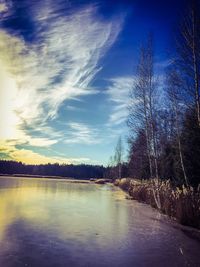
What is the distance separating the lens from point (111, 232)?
995cm

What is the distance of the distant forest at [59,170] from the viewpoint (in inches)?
6137

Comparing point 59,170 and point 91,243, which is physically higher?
point 59,170

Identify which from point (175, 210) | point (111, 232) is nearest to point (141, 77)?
point (175, 210)

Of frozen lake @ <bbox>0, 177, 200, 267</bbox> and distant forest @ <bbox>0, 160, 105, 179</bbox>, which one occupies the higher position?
distant forest @ <bbox>0, 160, 105, 179</bbox>

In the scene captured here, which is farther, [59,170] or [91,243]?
[59,170]

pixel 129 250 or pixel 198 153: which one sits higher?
pixel 198 153

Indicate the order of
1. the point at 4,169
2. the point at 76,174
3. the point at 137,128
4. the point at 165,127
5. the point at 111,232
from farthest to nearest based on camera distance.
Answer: the point at 76,174 < the point at 4,169 < the point at 165,127 < the point at 137,128 < the point at 111,232

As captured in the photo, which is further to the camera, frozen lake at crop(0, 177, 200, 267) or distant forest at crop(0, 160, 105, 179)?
distant forest at crop(0, 160, 105, 179)

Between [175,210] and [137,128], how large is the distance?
10.2 metres

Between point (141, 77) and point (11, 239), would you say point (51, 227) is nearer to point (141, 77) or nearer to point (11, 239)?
point (11, 239)

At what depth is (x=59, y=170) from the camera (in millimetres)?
165000

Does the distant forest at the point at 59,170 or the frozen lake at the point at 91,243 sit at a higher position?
the distant forest at the point at 59,170

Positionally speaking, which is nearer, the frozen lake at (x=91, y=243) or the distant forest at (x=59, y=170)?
the frozen lake at (x=91, y=243)

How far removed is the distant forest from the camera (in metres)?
156
